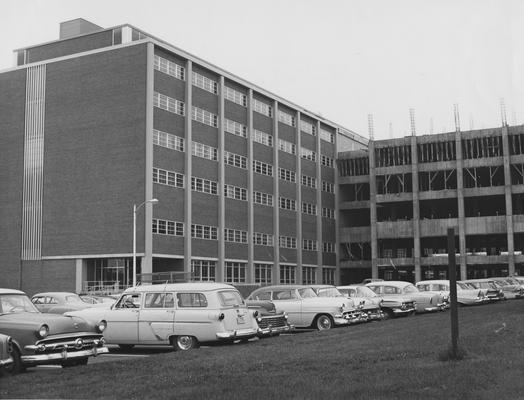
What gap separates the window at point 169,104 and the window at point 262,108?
1223 centimetres

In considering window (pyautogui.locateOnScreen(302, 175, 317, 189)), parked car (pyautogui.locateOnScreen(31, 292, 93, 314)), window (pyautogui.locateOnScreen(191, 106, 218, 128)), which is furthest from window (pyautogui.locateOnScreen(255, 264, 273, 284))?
parked car (pyautogui.locateOnScreen(31, 292, 93, 314))

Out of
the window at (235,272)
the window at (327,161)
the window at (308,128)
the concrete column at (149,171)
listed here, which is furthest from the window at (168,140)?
the window at (327,161)

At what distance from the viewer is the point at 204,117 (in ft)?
205

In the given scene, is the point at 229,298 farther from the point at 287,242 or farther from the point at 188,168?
the point at 287,242

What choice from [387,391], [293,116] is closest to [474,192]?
[293,116]

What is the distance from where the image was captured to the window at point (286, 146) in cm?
7425

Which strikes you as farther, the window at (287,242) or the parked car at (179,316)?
the window at (287,242)

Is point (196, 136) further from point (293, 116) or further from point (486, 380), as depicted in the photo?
point (486, 380)

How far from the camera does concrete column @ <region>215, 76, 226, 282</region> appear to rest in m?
61.8

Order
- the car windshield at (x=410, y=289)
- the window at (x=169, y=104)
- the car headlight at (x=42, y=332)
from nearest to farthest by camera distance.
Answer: the car headlight at (x=42, y=332), the car windshield at (x=410, y=289), the window at (x=169, y=104)

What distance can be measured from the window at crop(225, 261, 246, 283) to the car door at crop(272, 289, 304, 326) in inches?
1533

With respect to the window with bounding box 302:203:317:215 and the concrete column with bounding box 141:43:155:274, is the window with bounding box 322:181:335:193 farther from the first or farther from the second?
the concrete column with bounding box 141:43:155:274

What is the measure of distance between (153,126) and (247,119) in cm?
1491

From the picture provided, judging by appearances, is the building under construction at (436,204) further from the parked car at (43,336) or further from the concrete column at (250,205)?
the parked car at (43,336)
